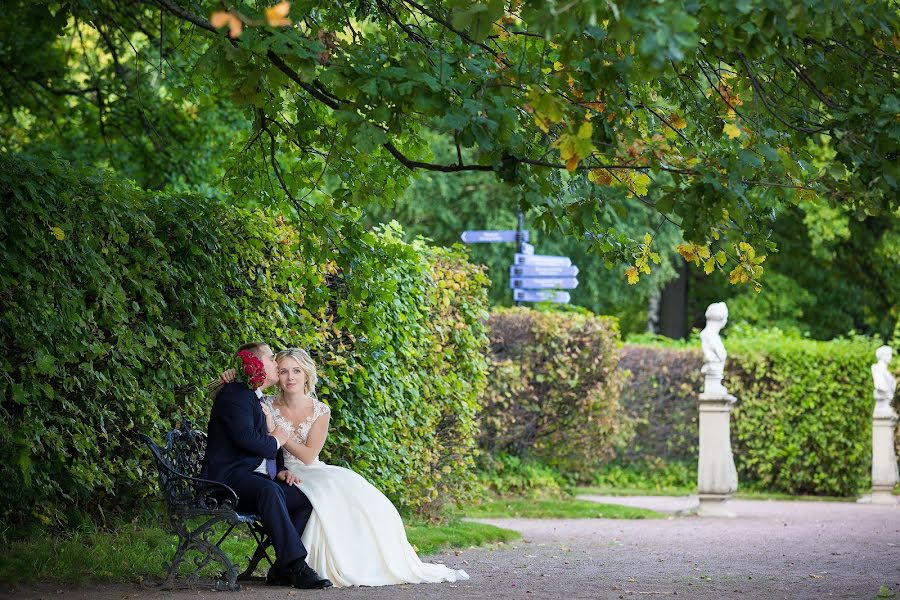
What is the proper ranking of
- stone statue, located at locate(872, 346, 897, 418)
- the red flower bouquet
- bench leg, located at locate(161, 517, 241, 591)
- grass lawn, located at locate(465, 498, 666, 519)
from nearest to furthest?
1. bench leg, located at locate(161, 517, 241, 591)
2. the red flower bouquet
3. grass lawn, located at locate(465, 498, 666, 519)
4. stone statue, located at locate(872, 346, 897, 418)

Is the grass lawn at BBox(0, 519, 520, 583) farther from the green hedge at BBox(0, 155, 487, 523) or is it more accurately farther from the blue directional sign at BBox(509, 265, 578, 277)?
the blue directional sign at BBox(509, 265, 578, 277)

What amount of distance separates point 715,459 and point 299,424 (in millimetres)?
8146

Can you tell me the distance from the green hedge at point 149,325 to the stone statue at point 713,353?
16.4ft

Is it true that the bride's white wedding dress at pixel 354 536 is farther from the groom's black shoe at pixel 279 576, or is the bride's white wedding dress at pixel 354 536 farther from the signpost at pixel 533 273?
the signpost at pixel 533 273

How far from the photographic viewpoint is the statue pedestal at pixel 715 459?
1552 cm

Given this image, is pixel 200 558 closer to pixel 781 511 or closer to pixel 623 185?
pixel 623 185

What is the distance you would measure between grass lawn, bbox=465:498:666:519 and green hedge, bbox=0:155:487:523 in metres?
3.26

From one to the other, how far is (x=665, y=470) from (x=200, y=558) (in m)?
13.9

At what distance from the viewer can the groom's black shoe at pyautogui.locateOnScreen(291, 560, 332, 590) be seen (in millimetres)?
7719

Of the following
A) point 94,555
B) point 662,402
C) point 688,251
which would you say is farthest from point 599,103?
point 662,402

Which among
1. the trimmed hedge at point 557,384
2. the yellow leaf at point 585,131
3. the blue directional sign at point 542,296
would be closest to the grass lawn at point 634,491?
the trimmed hedge at point 557,384

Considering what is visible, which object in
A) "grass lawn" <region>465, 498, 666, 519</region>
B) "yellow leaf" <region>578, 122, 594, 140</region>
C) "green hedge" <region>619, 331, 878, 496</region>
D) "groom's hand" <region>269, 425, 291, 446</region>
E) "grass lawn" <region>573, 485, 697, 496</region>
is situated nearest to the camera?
"yellow leaf" <region>578, 122, 594, 140</region>

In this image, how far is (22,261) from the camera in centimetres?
754

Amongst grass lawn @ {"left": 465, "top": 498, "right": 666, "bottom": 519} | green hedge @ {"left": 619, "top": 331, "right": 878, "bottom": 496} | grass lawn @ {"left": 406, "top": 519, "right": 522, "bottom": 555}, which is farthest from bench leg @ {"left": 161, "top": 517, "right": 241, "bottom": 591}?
green hedge @ {"left": 619, "top": 331, "right": 878, "bottom": 496}
